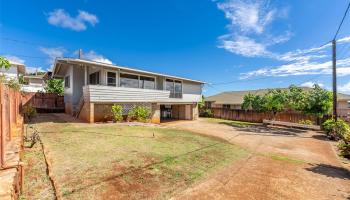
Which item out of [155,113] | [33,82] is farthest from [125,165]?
[33,82]

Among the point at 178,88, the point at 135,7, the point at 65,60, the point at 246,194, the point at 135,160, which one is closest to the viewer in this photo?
the point at 246,194

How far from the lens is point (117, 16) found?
1836 centimetres

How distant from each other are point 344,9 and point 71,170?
585 inches

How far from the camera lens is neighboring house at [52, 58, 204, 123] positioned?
12.8m

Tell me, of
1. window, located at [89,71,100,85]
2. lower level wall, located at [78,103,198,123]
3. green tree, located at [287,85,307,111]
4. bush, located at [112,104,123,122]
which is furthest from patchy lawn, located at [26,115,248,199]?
green tree, located at [287,85,307,111]

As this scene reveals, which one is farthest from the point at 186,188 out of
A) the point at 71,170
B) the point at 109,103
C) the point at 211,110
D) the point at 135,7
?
the point at 211,110

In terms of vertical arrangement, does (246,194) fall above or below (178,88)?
below

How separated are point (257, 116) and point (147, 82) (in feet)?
48.6

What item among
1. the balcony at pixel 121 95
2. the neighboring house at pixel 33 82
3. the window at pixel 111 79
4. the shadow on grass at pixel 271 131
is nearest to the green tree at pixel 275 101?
the shadow on grass at pixel 271 131

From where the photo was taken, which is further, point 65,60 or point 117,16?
point 117,16

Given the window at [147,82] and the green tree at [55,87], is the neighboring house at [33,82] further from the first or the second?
the window at [147,82]

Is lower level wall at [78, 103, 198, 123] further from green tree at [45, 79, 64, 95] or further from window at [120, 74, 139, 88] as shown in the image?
green tree at [45, 79, 64, 95]

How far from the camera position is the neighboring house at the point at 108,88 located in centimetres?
1275

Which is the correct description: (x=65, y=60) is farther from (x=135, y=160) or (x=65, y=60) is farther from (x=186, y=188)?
(x=186, y=188)
